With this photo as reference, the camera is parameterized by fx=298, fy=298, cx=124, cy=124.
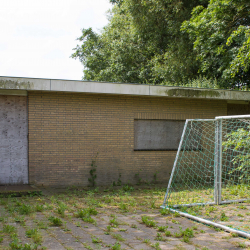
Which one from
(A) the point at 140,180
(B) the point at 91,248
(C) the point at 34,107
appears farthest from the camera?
(A) the point at 140,180

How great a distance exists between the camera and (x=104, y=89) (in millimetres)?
9125

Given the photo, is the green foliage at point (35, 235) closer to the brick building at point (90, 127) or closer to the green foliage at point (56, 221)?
the green foliage at point (56, 221)

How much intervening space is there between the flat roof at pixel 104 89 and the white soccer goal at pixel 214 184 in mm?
1301

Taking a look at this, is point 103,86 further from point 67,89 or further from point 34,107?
point 34,107

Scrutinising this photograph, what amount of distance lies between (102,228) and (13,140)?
4.95 m

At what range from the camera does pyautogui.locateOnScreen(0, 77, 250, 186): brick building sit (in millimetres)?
8859

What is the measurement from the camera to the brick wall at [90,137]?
9047 millimetres

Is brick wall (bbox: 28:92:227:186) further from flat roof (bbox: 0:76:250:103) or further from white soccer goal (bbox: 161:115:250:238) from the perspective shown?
white soccer goal (bbox: 161:115:250:238)

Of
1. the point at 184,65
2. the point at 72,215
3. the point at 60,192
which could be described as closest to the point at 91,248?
the point at 72,215

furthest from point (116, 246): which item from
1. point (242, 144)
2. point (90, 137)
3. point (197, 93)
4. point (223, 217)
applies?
point (197, 93)

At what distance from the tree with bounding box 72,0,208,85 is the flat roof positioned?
8.24 meters

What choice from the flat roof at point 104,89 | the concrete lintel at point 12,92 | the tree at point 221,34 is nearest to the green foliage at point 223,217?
the flat roof at point 104,89

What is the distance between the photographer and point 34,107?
9000 millimetres

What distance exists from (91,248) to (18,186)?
5102 mm
